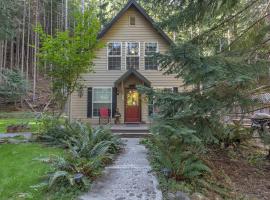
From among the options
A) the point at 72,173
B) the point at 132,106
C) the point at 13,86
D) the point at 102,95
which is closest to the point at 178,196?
the point at 72,173

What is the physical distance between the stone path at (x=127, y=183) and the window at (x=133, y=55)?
8.26 metres

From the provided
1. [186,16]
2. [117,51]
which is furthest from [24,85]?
[186,16]

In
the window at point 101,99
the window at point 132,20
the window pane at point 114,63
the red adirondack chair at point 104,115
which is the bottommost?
the red adirondack chair at point 104,115

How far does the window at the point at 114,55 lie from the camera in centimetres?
1549

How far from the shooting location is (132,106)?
50.9 feet

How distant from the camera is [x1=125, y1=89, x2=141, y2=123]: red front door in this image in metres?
15.5

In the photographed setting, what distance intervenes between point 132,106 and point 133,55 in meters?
2.64

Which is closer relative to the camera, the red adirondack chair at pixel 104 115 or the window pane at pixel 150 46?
the red adirondack chair at pixel 104 115

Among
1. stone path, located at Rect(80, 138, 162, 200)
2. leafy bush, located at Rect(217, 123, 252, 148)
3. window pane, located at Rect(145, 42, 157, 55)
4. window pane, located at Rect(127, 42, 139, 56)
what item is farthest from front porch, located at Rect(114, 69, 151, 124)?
stone path, located at Rect(80, 138, 162, 200)

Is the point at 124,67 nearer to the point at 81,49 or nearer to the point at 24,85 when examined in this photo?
the point at 81,49

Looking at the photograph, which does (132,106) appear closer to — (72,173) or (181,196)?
(72,173)

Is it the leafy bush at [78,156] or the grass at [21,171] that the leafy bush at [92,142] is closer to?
the leafy bush at [78,156]

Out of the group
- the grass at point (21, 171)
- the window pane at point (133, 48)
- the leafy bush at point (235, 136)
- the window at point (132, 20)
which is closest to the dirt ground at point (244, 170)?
the leafy bush at point (235, 136)

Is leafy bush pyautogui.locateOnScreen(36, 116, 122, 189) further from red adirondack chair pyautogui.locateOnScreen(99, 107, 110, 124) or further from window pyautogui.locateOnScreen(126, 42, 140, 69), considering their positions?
window pyautogui.locateOnScreen(126, 42, 140, 69)
